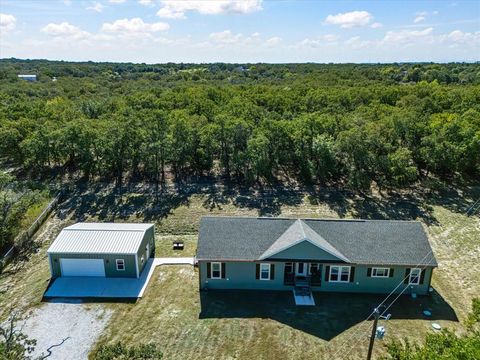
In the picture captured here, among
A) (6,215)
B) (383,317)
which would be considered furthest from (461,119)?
(6,215)

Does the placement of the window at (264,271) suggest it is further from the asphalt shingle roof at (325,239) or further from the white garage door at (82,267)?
the white garage door at (82,267)

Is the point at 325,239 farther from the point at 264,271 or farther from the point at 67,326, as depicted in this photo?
the point at 67,326

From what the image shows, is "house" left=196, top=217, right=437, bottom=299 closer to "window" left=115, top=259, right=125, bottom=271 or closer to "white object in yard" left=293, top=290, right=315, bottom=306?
"white object in yard" left=293, top=290, right=315, bottom=306

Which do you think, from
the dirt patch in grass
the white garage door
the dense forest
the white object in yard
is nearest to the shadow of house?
the white object in yard

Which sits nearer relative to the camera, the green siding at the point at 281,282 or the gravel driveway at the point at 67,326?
the gravel driveway at the point at 67,326

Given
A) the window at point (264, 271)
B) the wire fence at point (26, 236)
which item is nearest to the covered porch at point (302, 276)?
the window at point (264, 271)

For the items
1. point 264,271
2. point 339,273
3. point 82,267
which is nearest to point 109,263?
point 82,267

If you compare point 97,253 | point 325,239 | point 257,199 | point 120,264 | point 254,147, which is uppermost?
point 254,147
